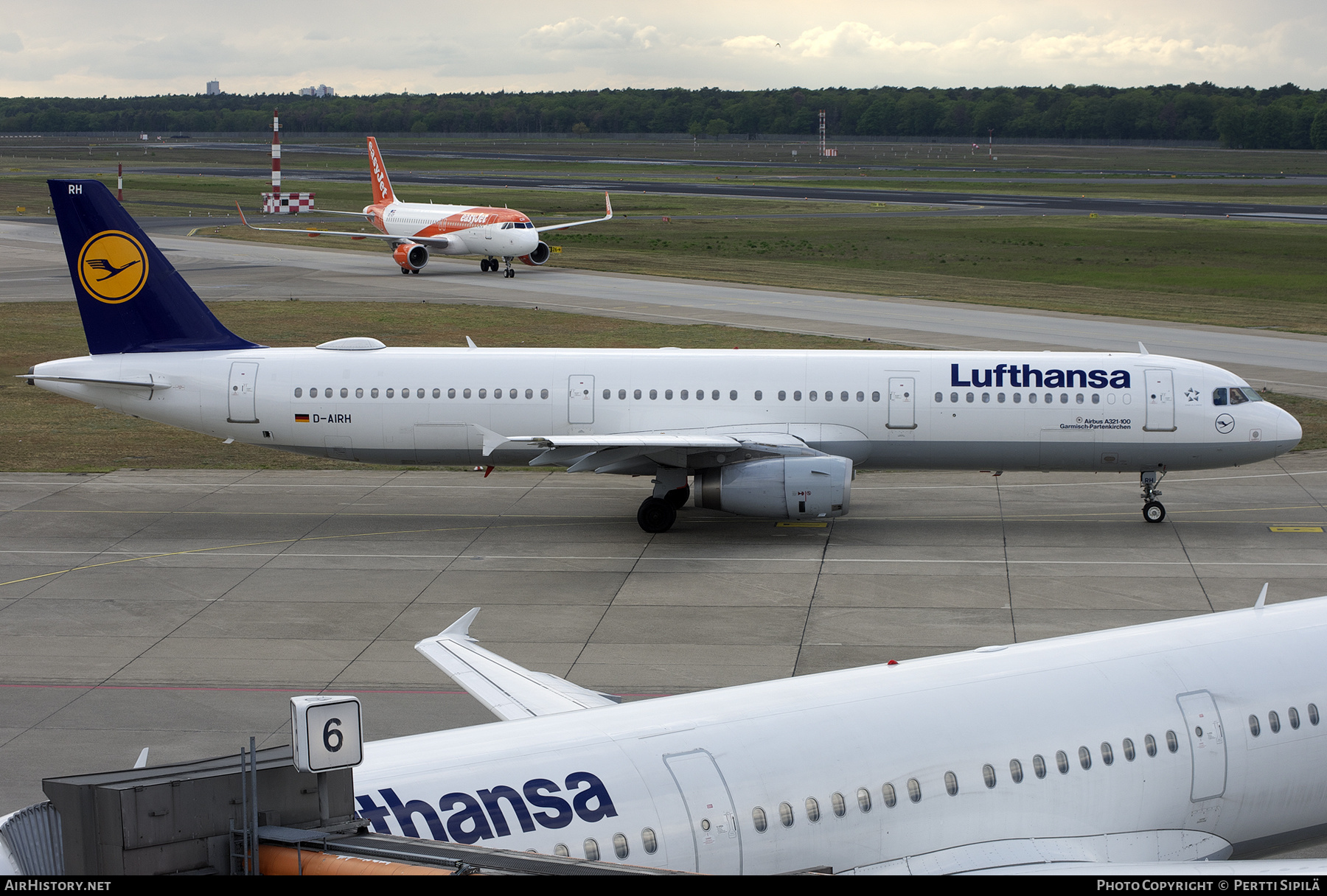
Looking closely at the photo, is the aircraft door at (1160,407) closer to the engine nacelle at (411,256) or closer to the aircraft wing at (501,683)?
the aircraft wing at (501,683)

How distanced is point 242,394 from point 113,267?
164 inches

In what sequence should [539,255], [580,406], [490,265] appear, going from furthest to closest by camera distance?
[539,255] → [490,265] → [580,406]

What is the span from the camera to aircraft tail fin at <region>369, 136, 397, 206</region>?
3250 inches

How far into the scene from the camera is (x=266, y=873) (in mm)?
7145

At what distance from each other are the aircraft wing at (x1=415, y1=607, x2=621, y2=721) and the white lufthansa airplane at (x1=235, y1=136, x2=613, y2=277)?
6541 centimetres

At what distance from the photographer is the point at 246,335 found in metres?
56.7

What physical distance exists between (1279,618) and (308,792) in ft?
34.1

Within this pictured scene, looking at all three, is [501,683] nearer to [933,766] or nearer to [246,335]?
[933,766]

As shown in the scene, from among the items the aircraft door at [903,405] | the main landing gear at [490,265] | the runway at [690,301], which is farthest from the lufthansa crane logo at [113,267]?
the main landing gear at [490,265]

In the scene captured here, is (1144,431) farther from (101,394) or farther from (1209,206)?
(1209,206)

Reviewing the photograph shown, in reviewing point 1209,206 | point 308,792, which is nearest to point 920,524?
point 308,792

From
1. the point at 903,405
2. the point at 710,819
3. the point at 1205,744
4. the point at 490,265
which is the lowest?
the point at 1205,744

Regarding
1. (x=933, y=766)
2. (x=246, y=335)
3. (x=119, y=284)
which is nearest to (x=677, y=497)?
(x=119, y=284)

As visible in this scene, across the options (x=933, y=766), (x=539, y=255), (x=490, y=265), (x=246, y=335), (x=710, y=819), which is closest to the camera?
(x=710, y=819)
